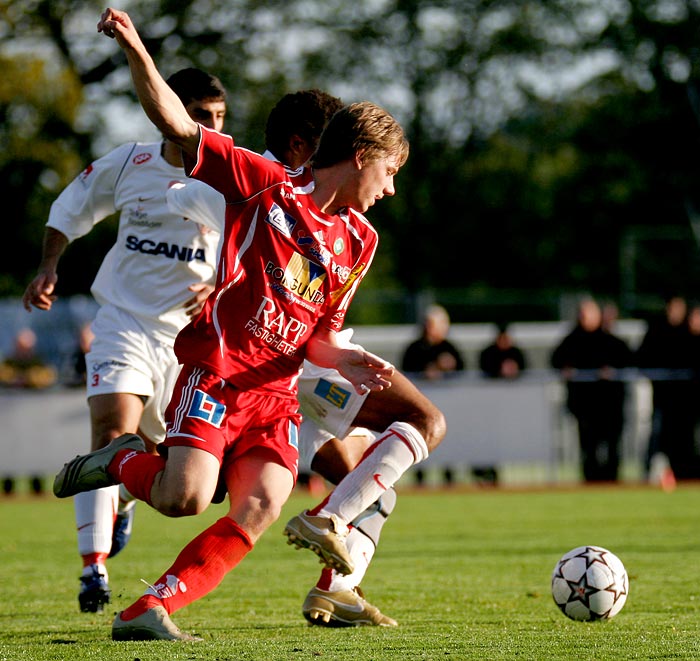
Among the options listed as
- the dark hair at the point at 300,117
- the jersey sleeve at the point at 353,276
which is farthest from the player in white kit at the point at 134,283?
the jersey sleeve at the point at 353,276

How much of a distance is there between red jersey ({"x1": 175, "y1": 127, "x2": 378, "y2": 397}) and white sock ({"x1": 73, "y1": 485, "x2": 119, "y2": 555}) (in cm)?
143

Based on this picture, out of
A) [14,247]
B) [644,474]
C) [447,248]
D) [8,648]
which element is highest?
[447,248]

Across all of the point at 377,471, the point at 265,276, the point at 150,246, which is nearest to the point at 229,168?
the point at 265,276

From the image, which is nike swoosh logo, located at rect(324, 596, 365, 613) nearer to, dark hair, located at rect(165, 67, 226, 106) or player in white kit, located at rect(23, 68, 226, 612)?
player in white kit, located at rect(23, 68, 226, 612)

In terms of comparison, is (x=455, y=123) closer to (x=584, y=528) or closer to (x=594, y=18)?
(x=594, y=18)

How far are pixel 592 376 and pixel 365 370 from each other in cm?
1120

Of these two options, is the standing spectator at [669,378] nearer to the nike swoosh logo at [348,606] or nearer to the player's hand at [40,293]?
the player's hand at [40,293]

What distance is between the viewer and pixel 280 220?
16.8 feet

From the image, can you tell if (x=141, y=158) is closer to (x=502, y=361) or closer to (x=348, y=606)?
(x=348, y=606)

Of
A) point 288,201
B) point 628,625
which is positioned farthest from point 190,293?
point 628,625

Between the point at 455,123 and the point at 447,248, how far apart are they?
3870 millimetres

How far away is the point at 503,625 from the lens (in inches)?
213

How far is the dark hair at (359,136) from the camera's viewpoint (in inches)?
203

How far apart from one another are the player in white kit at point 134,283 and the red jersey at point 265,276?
119 cm
